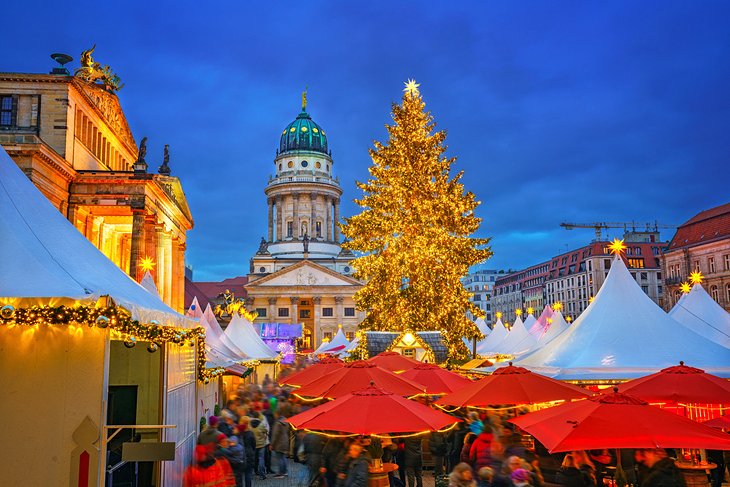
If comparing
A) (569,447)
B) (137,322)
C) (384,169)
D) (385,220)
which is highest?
(384,169)

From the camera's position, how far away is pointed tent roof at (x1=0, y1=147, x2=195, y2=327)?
306 inches

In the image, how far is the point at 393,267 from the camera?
2823 centimetres

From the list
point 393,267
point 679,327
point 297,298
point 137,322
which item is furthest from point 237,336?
point 297,298

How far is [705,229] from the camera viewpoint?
206 ft

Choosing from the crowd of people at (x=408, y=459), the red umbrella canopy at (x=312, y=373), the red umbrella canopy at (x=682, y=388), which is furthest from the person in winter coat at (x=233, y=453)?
the red umbrella canopy at (x=682, y=388)

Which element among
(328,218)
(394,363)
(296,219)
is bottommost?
(394,363)

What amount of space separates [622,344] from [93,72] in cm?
3569

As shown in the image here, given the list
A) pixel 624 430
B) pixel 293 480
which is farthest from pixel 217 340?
pixel 624 430

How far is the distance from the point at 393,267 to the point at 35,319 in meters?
21.0

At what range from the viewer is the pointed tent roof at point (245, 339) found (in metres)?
31.8

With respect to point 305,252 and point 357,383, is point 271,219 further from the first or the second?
point 357,383

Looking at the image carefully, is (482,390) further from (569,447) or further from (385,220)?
(385,220)

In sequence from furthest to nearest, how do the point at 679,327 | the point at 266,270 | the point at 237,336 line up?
the point at 266,270
the point at 237,336
the point at 679,327

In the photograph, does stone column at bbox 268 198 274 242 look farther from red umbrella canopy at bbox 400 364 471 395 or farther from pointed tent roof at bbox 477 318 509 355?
red umbrella canopy at bbox 400 364 471 395
